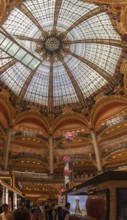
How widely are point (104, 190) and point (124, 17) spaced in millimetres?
28292

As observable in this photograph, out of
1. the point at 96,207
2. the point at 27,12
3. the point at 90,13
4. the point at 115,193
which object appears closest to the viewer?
the point at 96,207

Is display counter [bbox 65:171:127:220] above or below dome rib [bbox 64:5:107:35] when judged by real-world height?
below

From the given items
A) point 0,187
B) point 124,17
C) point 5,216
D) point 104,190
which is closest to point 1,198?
point 0,187

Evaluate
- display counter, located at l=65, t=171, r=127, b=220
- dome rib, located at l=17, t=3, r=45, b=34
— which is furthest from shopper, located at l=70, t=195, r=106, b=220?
dome rib, located at l=17, t=3, r=45, b=34

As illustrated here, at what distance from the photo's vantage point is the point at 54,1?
45.7 metres

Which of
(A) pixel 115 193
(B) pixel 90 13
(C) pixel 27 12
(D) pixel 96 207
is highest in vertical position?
(C) pixel 27 12

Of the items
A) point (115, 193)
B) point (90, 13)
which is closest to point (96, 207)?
point (115, 193)

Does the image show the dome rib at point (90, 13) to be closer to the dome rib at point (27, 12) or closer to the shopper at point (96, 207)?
the dome rib at point (27, 12)

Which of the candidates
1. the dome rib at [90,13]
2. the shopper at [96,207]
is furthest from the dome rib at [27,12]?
the shopper at [96,207]

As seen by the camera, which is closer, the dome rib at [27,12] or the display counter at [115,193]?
the display counter at [115,193]

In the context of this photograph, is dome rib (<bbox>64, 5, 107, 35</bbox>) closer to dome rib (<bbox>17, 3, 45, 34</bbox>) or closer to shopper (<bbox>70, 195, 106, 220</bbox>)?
dome rib (<bbox>17, 3, 45, 34</bbox>)

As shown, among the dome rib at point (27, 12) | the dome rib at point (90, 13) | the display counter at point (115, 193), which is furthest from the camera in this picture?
the dome rib at point (27, 12)

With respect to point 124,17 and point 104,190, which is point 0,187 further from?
point 124,17

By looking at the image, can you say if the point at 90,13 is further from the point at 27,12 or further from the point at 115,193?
the point at 115,193
